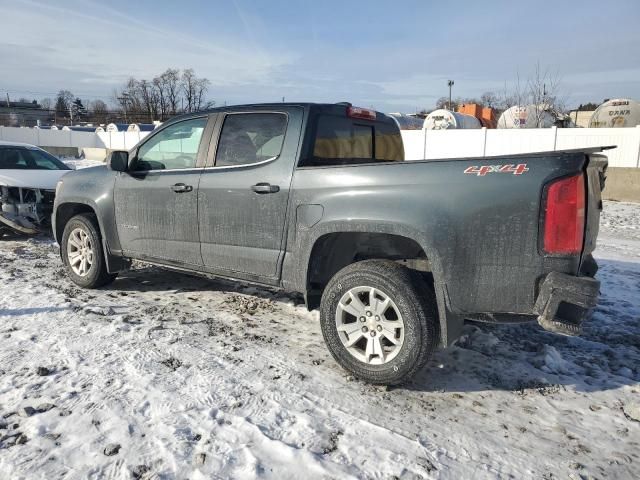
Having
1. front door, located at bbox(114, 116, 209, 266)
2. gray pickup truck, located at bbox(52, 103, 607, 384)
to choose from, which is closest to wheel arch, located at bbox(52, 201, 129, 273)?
gray pickup truck, located at bbox(52, 103, 607, 384)

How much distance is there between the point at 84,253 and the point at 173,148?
5.52ft

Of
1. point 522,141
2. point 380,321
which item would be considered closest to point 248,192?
point 380,321

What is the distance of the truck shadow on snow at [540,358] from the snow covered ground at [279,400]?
15 millimetres

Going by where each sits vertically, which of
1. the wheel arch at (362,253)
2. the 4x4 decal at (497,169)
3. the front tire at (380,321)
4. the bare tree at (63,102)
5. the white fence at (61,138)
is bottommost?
the front tire at (380,321)

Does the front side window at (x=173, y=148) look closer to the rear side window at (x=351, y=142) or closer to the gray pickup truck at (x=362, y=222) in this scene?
the gray pickup truck at (x=362, y=222)

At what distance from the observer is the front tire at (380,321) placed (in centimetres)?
314

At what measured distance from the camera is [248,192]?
3930mm

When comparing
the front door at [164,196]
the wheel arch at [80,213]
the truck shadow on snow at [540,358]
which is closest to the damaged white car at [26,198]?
the wheel arch at [80,213]

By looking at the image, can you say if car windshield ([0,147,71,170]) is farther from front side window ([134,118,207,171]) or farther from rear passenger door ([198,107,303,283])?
rear passenger door ([198,107,303,283])

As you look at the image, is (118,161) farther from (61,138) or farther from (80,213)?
(61,138)

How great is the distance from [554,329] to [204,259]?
2.86 metres

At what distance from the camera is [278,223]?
3.77 metres

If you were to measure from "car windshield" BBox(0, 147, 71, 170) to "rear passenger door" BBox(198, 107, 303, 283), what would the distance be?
5862mm

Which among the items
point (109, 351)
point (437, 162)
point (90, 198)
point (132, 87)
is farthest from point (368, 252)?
point (132, 87)
